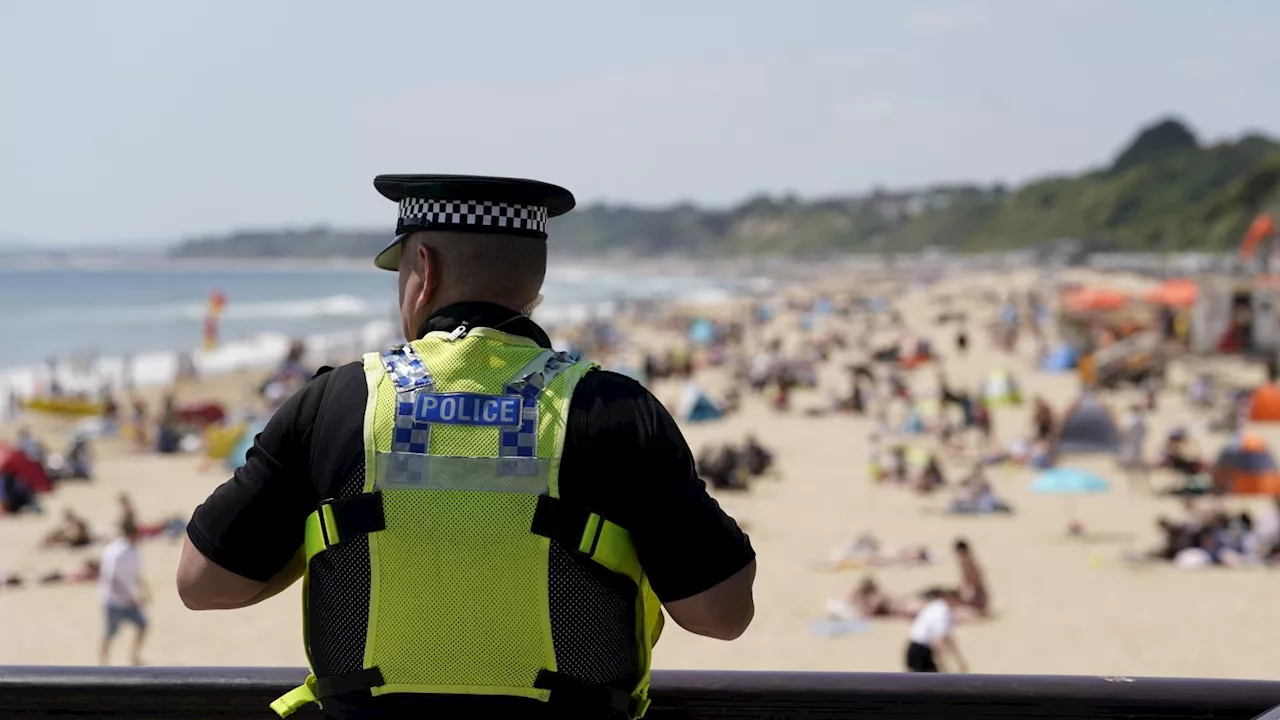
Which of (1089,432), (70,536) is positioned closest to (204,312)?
(70,536)

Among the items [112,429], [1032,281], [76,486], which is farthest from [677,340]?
[1032,281]

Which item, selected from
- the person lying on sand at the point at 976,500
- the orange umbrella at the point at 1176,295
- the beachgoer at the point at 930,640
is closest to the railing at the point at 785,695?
the beachgoer at the point at 930,640

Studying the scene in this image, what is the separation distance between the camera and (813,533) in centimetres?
1470

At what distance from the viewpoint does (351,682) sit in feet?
4.96

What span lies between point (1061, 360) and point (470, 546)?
3033cm

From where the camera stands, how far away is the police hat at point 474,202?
1520mm

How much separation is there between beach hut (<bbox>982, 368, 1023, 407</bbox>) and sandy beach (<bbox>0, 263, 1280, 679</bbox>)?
154 inches

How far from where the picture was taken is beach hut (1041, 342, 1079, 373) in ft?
97.8

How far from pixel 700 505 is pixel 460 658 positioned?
1.12 feet

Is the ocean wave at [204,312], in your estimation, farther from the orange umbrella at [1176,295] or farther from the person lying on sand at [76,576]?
the person lying on sand at [76,576]

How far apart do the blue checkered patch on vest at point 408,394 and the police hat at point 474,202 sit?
0.56 feet

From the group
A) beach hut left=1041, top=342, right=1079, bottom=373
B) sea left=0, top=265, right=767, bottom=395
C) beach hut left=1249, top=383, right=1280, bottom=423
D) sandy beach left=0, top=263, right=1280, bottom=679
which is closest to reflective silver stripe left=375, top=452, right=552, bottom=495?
sandy beach left=0, top=263, right=1280, bottom=679

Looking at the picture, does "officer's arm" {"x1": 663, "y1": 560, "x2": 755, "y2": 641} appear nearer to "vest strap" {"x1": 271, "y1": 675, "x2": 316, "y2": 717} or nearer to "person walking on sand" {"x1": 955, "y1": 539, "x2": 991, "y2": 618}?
"vest strap" {"x1": 271, "y1": 675, "x2": 316, "y2": 717}

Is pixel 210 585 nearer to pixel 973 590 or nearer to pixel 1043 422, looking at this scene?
pixel 973 590
